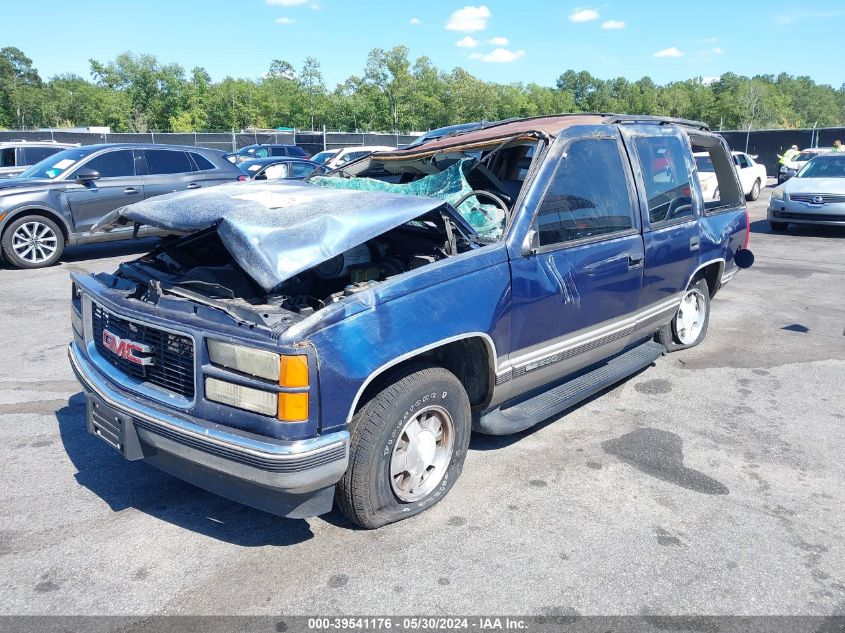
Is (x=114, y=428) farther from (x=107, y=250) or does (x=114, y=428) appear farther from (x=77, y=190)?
(x=107, y=250)

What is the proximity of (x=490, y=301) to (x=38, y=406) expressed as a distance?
3.46 m

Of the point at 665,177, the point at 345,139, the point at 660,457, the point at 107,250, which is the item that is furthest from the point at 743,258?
the point at 345,139

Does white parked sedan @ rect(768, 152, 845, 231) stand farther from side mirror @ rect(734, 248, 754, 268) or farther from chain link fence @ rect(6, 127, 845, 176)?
chain link fence @ rect(6, 127, 845, 176)

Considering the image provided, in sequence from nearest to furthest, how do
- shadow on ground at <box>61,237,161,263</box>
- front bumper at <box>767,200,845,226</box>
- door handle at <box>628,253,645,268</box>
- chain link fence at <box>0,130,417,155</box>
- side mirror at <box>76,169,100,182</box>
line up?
door handle at <box>628,253,645,268</box> → side mirror at <box>76,169,100,182</box> → shadow on ground at <box>61,237,161,263</box> → front bumper at <box>767,200,845,226</box> → chain link fence at <box>0,130,417,155</box>

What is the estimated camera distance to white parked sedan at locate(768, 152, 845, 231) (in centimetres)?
1245

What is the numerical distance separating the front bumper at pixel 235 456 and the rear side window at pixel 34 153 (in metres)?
14.4

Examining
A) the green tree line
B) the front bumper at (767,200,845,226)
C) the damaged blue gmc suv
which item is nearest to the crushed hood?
the damaged blue gmc suv

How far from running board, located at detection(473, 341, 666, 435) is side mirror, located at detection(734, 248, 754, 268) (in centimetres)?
Result: 140

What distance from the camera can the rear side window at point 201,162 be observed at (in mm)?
11469

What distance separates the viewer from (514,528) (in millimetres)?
3346

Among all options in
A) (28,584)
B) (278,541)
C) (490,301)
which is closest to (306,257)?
(490,301)

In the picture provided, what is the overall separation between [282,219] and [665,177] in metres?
3.10

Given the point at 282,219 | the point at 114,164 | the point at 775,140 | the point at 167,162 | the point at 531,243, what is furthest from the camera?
the point at 775,140

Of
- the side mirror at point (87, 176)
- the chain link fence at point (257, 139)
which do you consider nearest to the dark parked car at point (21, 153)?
the side mirror at point (87, 176)
